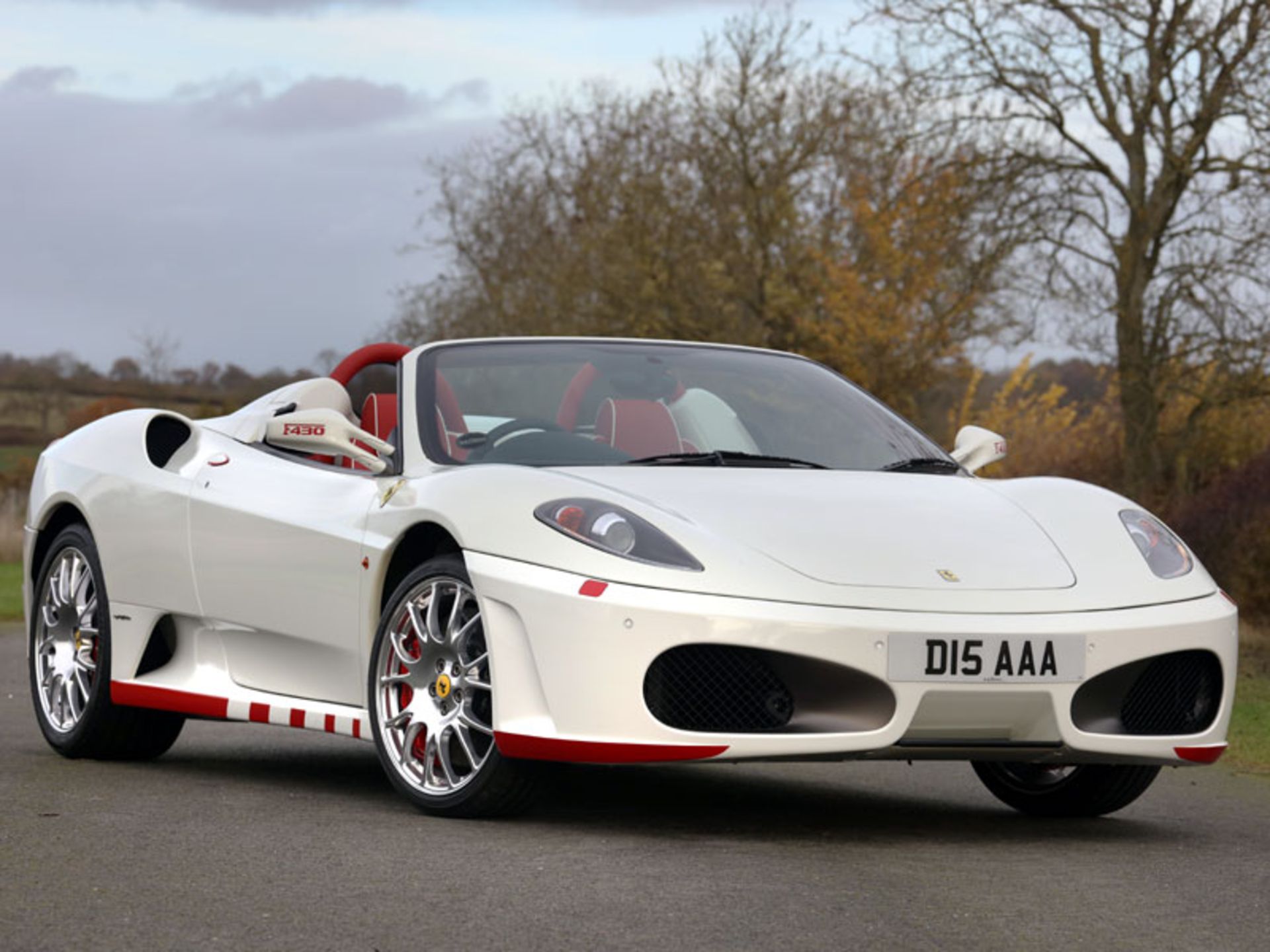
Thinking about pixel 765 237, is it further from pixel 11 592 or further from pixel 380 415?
pixel 380 415

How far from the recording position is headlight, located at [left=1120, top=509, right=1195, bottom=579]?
19.2 ft

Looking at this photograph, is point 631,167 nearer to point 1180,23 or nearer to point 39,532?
point 1180,23

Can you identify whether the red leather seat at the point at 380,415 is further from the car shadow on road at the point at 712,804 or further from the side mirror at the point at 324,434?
the car shadow on road at the point at 712,804

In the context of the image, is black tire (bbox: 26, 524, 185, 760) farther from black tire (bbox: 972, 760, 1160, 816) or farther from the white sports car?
black tire (bbox: 972, 760, 1160, 816)

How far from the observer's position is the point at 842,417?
6.88m

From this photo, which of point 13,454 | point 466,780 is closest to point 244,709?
point 466,780

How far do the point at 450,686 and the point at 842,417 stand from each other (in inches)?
74.0

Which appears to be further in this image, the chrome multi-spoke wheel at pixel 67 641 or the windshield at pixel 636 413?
the chrome multi-spoke wheel at pixel 67 641

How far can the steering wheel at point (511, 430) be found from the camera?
6.25 m

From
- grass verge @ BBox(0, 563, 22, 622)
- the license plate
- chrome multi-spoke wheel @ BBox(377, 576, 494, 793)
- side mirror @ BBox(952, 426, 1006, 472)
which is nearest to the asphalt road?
chrome multi-spoke wheel @ BBox(377, 576, 494, 793)

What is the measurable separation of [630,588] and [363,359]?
2.68 m

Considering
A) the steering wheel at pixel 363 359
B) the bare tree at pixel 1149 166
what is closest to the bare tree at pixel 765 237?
the bare tree at pixel 1149 166

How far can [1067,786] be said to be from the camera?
21.1ft

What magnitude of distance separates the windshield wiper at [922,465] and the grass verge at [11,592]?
47.6ft
